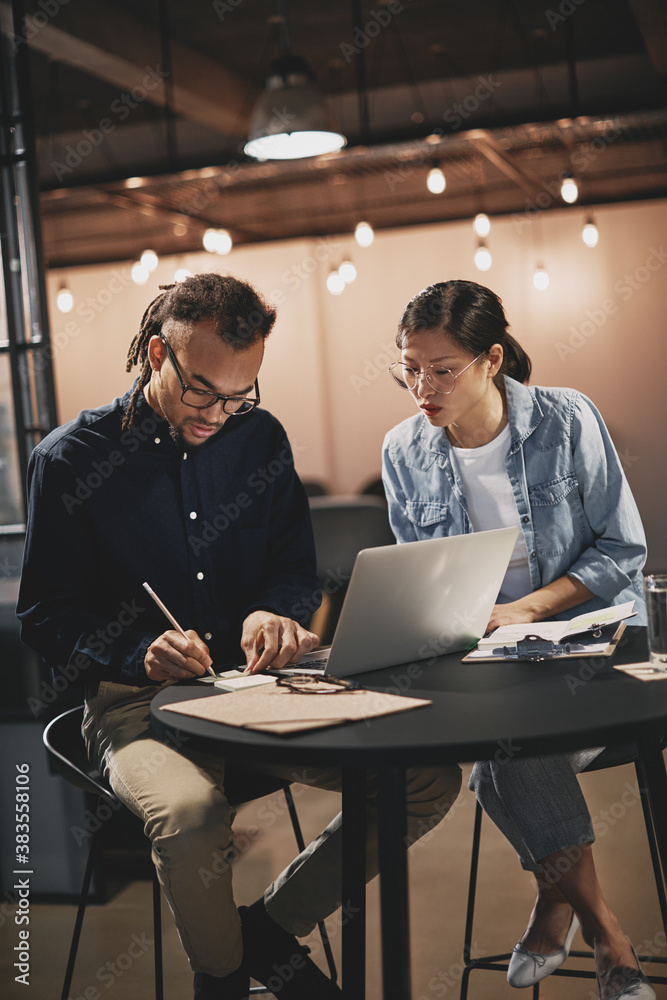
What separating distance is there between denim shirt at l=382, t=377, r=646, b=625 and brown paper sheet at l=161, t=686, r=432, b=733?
0.79 meters

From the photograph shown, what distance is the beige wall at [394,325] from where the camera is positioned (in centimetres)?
805

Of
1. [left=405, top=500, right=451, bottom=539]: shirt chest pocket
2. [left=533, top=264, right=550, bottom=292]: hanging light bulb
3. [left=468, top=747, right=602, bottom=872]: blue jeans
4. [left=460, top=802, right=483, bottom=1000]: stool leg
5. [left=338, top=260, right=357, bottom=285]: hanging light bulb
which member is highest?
[left=338, top=260, right=357, bottom=285]: hanging light bulb

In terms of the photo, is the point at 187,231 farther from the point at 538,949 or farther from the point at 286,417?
the point at 538,949

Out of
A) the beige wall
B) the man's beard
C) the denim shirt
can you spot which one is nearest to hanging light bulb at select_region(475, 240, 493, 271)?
the beige wall

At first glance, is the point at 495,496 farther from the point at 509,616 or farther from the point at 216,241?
the point at 216,241

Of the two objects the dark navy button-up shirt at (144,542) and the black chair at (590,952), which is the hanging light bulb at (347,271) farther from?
the black chair at (590,952)

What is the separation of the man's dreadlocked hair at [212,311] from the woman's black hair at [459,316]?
337mm

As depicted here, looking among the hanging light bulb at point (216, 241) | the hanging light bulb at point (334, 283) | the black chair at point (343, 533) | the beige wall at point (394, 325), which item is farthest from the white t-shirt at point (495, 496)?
the beige wall at point (394, 325)

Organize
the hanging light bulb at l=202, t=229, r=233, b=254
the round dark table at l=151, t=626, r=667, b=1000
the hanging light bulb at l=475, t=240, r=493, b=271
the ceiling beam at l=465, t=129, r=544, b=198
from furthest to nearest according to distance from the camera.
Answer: the hanging light bulb at l=475, t=240, r=493, b=271 < the hanging light bulb at l=202, t=229, r=233, b=254 < the ceiling beam at l=465, t=129, r=544, b=198 < the round dark table at l=151, t=626, r=667, b=1000

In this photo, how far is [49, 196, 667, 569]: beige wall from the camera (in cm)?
805

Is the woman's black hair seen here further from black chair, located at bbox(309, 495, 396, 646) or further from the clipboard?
black chair, located at bbox(309, 495, 396, 646)

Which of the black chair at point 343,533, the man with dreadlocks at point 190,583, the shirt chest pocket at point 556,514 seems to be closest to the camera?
the man with dreadlocks at point 190,583

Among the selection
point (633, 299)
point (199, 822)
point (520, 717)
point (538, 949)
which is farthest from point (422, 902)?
point (633, 299)

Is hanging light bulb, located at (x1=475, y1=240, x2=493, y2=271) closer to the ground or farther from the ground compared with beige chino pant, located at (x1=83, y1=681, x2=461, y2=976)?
farther from the ground
